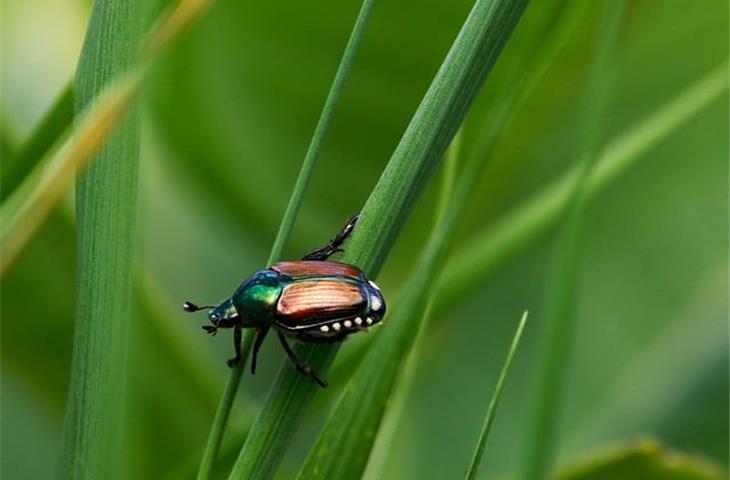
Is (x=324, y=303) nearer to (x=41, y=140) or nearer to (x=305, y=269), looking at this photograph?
(x=305, y=269)

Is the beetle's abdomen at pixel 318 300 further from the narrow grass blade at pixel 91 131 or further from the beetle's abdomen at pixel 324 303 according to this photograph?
the narrow grass blade at pixel 91 131

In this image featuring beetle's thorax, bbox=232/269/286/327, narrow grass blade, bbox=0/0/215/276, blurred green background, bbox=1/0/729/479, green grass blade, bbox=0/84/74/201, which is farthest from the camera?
blurred green background, bbox=1/0/729/479

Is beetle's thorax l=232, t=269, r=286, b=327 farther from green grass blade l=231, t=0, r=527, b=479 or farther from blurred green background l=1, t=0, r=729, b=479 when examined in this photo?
green grass blade l=231, t=0, r=527, b=479

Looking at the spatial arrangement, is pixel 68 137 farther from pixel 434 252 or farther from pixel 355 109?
pixel 355 109

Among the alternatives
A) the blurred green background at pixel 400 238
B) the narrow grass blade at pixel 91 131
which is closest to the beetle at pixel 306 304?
the blurred green background at pixel 400 238

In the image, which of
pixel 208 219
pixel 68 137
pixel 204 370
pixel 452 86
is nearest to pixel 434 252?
pixel 452 86

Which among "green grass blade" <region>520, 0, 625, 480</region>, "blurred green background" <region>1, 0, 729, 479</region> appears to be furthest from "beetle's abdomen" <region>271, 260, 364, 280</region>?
"green grass blade" <region>520, 0, 625, 480</region>
